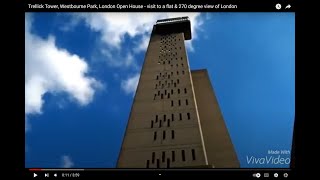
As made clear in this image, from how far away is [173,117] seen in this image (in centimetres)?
1159

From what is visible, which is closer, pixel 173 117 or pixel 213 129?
pixel 173 117

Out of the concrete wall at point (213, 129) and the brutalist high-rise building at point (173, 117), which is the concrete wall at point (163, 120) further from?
the concrete wall at point (213, 129)

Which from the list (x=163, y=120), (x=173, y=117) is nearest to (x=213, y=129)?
(x=173, y=117)

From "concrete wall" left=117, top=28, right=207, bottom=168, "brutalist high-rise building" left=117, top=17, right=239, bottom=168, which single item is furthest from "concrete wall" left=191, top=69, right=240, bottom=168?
"concrete wall" left=117, top=28, right=207, bottom=168

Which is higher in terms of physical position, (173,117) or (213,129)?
(173,117)

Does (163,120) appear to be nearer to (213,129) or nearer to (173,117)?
(173,117)

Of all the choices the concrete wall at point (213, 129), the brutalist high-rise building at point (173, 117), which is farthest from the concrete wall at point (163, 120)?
the concrete wall at point (213, 129)

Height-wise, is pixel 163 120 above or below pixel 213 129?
above
